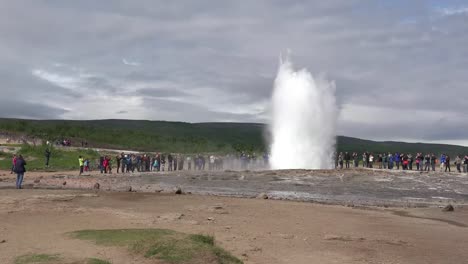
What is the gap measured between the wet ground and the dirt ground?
3141mm

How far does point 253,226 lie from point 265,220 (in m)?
1.15

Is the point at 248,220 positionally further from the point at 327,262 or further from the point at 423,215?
the point at 423,215

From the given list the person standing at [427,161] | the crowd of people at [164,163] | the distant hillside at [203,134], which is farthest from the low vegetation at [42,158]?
the distant hillside at [203,134]

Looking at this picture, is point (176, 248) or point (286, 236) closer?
point (176, 248)

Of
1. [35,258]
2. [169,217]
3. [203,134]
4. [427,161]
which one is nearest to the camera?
[35,258]

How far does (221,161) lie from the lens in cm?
4244

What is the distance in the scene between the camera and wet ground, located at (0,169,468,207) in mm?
21641

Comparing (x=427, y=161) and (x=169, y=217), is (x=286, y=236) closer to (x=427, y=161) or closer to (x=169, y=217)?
(x=169, y=217)

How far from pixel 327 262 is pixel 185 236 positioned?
230 centimetres

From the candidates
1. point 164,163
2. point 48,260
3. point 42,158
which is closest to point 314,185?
point 164,163

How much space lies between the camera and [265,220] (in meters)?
13.8

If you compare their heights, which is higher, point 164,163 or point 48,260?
point 164,163

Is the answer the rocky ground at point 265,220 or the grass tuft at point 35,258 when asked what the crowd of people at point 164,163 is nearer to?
the rocky ground at point 265,220

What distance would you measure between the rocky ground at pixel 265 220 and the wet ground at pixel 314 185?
9cm
